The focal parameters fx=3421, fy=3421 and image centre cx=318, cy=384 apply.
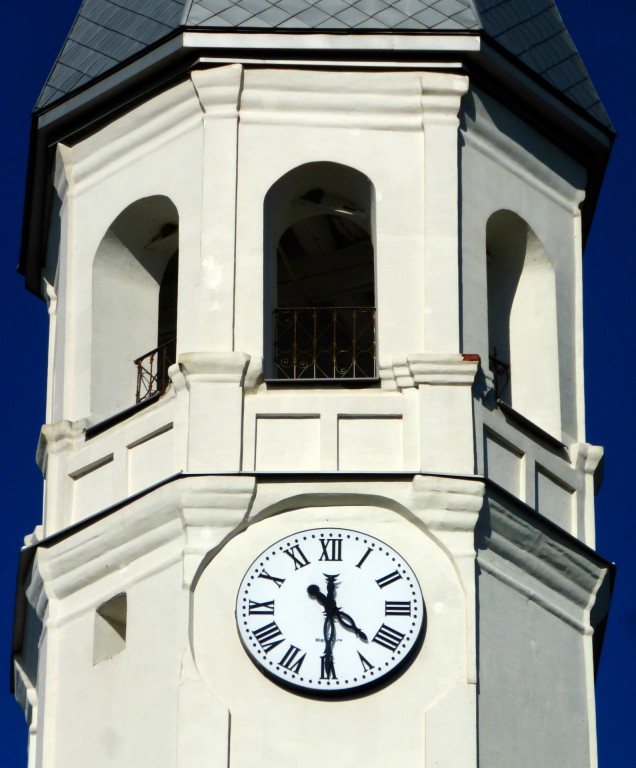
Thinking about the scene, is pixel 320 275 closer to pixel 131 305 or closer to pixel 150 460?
pixel 131 305

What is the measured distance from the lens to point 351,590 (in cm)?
2817

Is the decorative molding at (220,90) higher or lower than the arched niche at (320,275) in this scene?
higher

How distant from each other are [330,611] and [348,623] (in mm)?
185

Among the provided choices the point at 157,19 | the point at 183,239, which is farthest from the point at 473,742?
the point at 157,19

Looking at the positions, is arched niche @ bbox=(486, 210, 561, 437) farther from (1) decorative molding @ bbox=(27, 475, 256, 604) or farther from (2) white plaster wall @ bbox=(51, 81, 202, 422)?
(1) decorative molding @ bbox=(27, 475, 256, 604)

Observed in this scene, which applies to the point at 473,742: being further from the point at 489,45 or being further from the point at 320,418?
the point at 489,45

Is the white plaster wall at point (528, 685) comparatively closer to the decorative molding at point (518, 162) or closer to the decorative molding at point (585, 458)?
the decorative molding at point (585, 458)

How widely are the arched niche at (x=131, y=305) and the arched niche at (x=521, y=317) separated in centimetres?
296

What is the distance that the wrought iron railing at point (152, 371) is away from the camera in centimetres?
3077

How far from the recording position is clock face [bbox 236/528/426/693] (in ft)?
91.2

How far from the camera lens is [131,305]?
31359mm

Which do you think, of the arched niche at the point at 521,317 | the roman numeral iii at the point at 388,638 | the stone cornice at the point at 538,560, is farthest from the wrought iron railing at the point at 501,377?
the roman numeral iii at the point at 388,638

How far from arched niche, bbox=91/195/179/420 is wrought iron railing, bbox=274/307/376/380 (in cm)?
108

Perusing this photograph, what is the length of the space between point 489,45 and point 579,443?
146 inches
